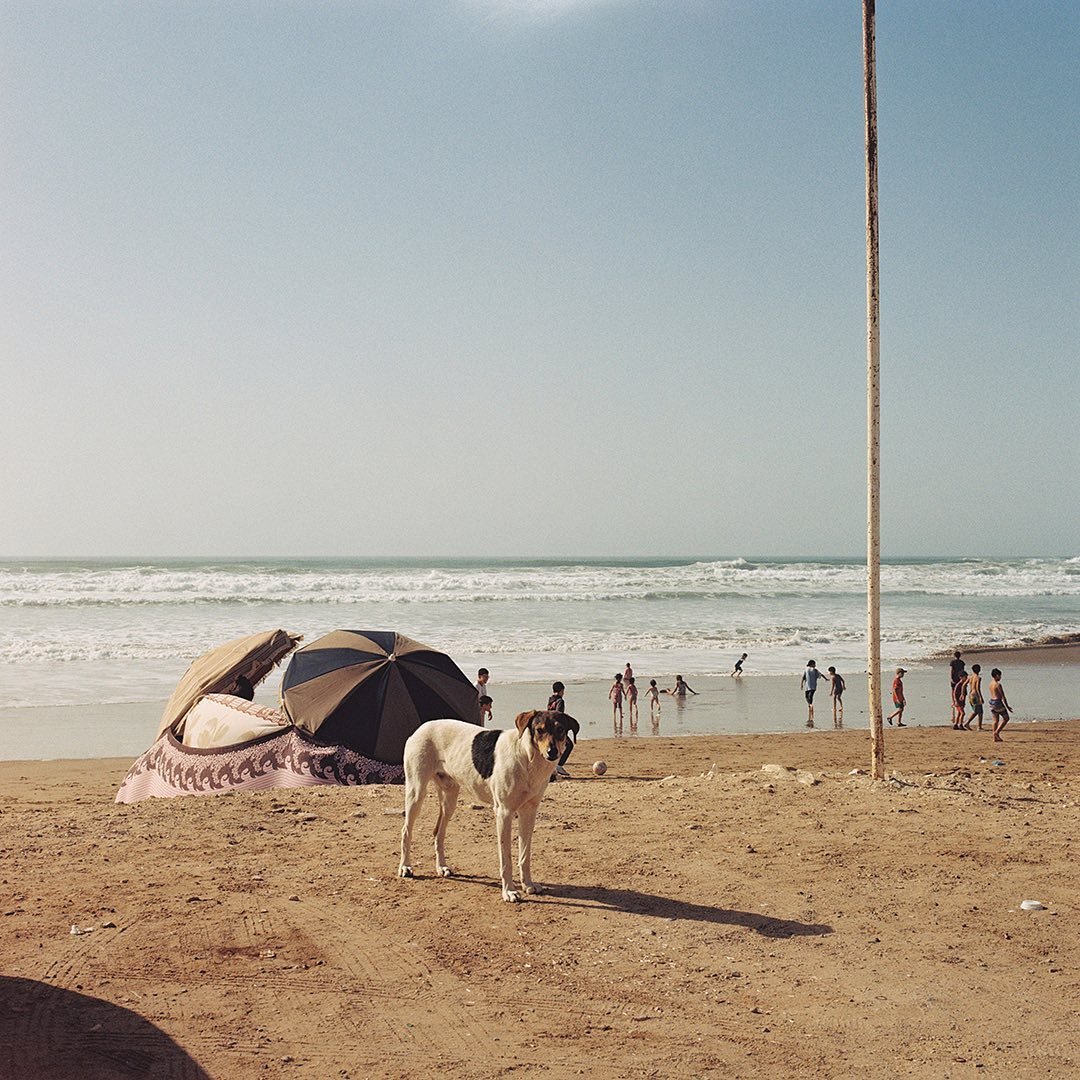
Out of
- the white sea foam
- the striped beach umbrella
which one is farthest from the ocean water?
the striped beach umbrella

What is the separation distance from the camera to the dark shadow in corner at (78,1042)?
4.57m

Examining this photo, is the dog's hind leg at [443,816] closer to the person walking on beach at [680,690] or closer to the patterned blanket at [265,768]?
the patterned blanket at [265,768]

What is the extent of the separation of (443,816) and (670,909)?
190 cm

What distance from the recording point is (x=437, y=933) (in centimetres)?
639

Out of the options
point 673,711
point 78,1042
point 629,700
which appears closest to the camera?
point 78,1042

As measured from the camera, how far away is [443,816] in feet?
25.4

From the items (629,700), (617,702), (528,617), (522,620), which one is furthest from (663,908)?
(528,617)

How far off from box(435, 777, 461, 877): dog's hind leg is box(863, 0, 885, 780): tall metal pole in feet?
17.7

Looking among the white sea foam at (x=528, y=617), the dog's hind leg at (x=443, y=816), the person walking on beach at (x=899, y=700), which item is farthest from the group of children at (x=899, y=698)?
the dog's hind leg at (x=443, y=816)

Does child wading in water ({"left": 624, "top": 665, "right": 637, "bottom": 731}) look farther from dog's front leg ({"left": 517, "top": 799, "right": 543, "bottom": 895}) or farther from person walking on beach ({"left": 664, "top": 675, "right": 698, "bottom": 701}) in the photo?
dog's front leg ({"left": 517, "top": 799, "right": 543, "bottom": 895})

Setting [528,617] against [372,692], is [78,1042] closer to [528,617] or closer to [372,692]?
[372,692]

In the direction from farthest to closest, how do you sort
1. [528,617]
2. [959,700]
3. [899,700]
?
[528,617] < [899,700] < [959,700]

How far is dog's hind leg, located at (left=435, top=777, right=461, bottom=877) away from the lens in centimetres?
764

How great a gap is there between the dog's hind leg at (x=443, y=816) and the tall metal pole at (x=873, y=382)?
17.7 feet
